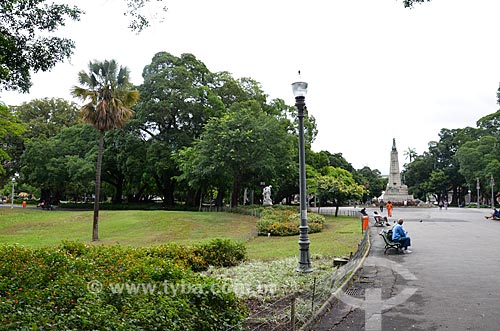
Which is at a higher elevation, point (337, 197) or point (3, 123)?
point (3, 123)

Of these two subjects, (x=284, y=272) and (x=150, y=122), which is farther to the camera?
(x=150, y=122)

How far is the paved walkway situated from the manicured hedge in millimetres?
2391

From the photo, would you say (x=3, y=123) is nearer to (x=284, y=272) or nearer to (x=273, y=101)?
(x=284, y=272)

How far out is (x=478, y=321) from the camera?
681cm

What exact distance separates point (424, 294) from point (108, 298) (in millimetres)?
6909

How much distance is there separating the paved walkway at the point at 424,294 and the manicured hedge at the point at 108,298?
2.39 metres

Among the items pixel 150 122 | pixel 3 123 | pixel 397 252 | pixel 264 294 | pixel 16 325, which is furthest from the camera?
pixel 150 122

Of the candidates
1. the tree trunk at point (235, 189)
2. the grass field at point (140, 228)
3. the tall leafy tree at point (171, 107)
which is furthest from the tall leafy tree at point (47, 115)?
the tree trunk at point (235, 189)

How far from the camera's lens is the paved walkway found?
22.4ft

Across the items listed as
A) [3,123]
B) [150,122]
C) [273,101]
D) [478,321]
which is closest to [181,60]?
[150,122]

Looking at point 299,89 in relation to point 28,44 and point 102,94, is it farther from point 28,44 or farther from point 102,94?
point 102,94

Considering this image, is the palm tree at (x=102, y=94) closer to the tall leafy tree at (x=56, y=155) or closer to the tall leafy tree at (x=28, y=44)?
the tall leafy tree at (x=28, y=44)

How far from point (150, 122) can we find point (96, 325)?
40688 mm

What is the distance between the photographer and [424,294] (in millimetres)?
8773
